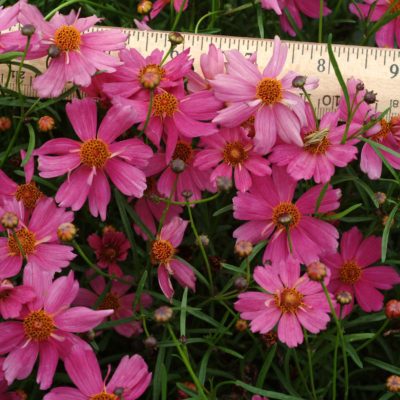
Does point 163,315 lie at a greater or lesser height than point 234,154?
lesser

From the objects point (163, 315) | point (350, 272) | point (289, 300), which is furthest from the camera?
point (350, 272)

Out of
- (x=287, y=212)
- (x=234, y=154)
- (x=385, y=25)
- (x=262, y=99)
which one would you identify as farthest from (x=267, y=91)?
(x=385, y=25)

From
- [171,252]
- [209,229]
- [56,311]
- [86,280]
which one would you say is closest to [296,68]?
[209,229]

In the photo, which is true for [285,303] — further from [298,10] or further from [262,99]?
[298,10]

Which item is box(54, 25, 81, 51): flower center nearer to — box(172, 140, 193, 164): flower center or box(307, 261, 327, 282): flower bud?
box(172, 140, 193, 164): flower center

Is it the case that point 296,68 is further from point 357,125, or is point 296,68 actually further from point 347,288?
point 347,288

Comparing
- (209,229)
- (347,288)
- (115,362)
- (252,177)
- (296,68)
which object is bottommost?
(115,362)
